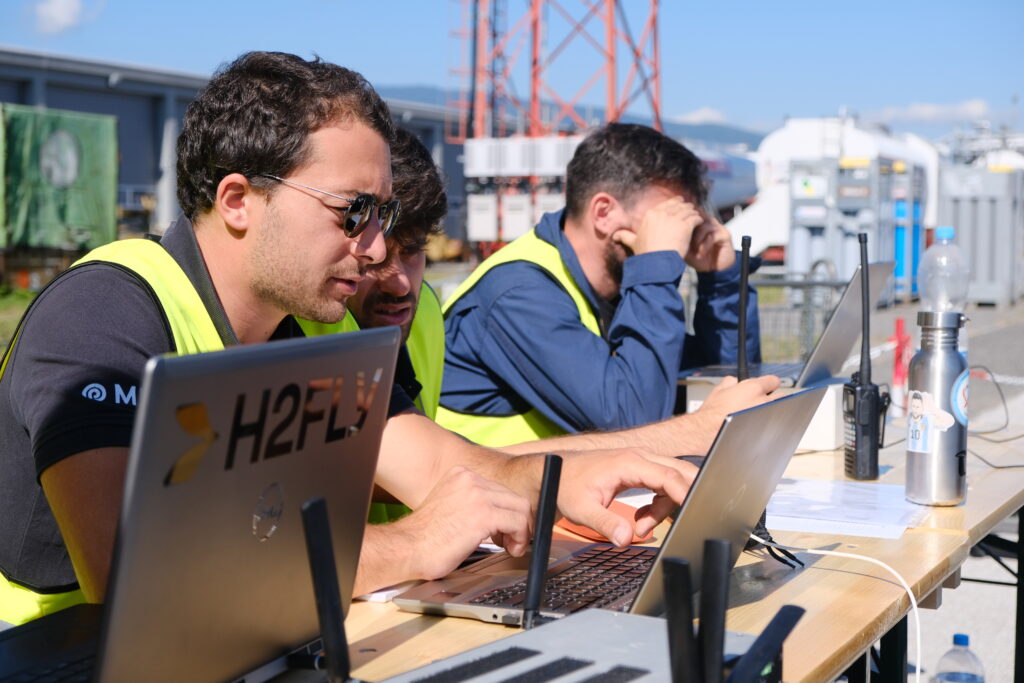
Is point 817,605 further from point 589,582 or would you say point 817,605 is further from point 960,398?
point 960,398

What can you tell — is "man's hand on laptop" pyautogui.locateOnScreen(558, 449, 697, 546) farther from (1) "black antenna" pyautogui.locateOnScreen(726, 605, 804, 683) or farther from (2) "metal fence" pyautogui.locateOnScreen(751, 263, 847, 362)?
(2) "metal fence" pyautogui.locateOnScreen(751, 263, 847, 362)

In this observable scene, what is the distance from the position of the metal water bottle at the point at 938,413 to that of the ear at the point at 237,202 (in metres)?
1.30

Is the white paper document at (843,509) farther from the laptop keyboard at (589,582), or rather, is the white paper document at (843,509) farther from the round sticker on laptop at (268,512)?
the round sticker on laptop at (268,512)

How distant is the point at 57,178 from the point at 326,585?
60.4 feet

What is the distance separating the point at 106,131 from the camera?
1845cm

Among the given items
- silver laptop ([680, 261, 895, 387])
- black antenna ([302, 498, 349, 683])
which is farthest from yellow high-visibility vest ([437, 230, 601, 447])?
black antenna ([302, 498, 349, 683])

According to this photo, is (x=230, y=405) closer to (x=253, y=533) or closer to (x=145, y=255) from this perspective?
(x=253, y=533)

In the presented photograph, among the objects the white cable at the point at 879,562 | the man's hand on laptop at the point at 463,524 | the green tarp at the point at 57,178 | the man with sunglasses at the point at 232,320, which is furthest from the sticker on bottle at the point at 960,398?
the green tarp at the point at 57,178

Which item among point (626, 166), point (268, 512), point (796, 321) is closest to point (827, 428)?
point (626, 166)

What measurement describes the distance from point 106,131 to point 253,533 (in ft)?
61.4

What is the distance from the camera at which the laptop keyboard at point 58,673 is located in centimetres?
119

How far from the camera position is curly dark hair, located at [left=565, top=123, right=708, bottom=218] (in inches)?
139

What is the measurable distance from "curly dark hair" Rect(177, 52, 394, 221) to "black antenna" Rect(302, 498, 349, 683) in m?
0.85

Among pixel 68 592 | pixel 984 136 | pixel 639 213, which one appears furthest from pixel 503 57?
pixel 68 592
